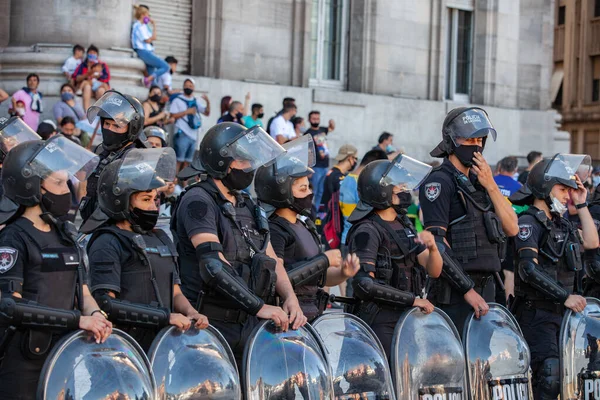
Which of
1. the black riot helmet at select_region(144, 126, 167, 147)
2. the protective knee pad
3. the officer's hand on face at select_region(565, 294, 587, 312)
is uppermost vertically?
the black riot helmet at select_region(144, 126, 167, 147)

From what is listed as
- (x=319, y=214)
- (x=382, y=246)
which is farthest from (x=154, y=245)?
(x=319, y=214)

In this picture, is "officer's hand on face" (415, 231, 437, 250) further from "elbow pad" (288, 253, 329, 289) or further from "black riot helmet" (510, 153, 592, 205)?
"black riot helmet" (510, 153, 592, 205)

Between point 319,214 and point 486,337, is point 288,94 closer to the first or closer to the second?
point 319,214

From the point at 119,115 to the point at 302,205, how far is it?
1397 millimetres

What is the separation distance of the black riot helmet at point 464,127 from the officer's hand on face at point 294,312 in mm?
2014

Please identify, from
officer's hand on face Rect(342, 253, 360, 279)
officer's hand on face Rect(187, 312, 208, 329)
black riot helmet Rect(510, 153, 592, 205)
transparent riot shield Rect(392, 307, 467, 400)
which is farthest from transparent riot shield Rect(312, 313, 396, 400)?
black riot helmet Rect(510, 153, 592, 205)

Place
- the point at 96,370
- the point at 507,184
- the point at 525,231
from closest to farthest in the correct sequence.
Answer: the point at 96,370
the point at 525,231
the point at 507,184

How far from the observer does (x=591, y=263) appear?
8.92 metres

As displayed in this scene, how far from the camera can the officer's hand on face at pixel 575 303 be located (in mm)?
7848

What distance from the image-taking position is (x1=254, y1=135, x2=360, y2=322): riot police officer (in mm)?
6727

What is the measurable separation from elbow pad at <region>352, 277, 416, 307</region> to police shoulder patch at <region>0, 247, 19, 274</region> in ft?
7.44

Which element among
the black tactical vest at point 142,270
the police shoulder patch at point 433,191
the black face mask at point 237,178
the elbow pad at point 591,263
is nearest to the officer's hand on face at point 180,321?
the black tactical vest at point 142,270

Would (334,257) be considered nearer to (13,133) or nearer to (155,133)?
(13,133)

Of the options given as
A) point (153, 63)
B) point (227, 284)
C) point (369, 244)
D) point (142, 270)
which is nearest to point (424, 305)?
point (369, 244)
